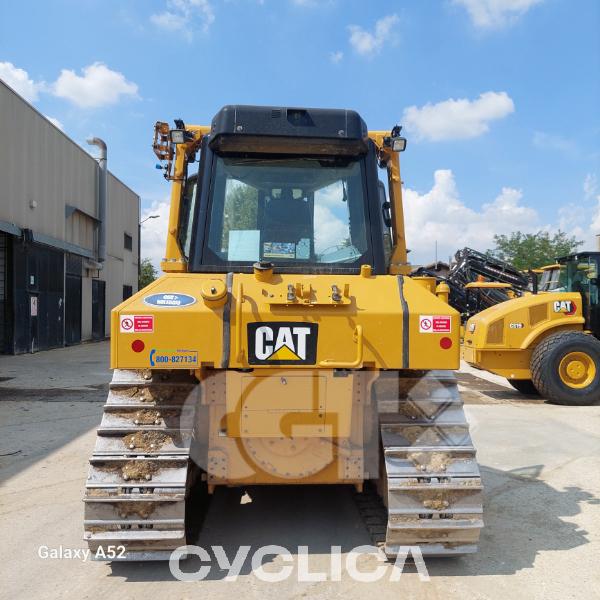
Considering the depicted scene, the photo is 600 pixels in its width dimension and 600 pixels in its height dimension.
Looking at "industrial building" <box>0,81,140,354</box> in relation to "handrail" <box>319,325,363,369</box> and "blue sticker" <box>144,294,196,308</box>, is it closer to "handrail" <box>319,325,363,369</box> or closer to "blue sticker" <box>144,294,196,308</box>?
"blue sticker" <box>144,294,196,308</box>

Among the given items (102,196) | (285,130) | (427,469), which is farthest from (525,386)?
(102,196)

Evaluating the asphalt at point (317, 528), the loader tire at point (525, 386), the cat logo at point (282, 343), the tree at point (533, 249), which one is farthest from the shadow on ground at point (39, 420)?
the tree at point (533, 249)

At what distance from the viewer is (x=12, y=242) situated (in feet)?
56.7

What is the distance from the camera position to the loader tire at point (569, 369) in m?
10.2

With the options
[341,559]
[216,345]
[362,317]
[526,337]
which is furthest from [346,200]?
[526,337]

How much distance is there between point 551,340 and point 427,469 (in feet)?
25.0

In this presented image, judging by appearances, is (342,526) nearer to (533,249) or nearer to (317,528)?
(317,528)

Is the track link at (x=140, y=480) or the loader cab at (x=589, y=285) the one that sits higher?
the loader cab at (x=589, y=285)

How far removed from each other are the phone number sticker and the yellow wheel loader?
26.2 feet

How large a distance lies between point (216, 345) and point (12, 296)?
614 inches

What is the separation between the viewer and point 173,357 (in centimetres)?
357

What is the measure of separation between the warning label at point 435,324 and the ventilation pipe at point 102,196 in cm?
2355

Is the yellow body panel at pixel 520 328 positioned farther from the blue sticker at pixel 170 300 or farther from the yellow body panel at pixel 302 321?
the blue sticker at pixel 170 300

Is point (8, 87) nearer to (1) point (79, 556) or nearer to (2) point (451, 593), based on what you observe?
(1) point (79, 556)
